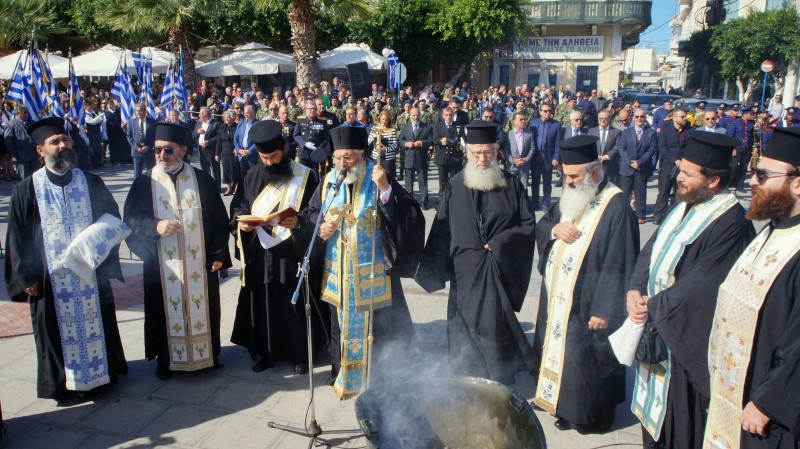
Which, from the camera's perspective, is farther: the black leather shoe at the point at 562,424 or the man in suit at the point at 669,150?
the man in suit at the point at 669,150

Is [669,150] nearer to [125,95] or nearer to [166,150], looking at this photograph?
[166,150]

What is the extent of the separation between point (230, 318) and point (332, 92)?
16.2 meters

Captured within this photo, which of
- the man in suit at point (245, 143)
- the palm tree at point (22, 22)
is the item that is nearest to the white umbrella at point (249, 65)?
the palm tree at point (22, 22)

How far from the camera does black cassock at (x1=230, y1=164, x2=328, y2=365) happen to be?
491 centimetres

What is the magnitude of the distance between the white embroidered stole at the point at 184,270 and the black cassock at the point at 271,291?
0.32 meters

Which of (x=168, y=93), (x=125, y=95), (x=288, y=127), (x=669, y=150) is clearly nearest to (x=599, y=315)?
(x=669, y=150)

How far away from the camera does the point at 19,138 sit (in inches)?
471

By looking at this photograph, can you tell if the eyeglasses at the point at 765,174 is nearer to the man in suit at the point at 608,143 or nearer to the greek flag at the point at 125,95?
the man in suit at the point at 608,143

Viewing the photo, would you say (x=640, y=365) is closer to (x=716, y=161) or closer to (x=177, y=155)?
(x=716, y=161)

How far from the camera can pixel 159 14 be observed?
68.3 feet

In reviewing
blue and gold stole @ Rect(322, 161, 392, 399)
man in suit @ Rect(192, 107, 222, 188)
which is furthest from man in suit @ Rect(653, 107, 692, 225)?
man in suit @ Rect(192, 107, 222, 188)

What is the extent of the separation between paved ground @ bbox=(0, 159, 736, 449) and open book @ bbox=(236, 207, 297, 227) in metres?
1.32

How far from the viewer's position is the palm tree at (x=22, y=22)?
23.7 m

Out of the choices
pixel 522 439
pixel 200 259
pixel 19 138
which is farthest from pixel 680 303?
pixel 19 138
